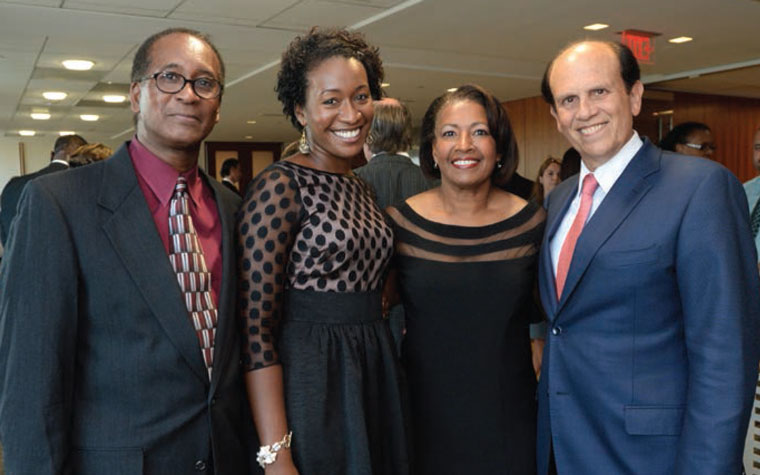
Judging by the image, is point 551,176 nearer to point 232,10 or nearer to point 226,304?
point 232,10

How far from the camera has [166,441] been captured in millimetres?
1502

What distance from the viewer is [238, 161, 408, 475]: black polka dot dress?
1.71m

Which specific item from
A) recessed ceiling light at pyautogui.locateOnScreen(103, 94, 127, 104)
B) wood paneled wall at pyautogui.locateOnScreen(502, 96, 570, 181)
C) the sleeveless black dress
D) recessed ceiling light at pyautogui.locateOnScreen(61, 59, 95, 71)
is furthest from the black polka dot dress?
wood paneled wall at pyautogui.locateOnScreen(502, 96, 570, 181)

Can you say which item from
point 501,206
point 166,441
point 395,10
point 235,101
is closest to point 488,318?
point 501,206

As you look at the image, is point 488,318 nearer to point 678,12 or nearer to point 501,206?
point 501,206

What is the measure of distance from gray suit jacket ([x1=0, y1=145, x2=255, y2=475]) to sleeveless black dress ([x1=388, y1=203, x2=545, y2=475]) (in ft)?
2.55

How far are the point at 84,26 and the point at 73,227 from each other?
19.8ft

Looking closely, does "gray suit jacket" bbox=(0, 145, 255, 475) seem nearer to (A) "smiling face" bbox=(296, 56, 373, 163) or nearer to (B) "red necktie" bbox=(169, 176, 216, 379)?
(B) "red necktie" bbox=(169, 176, 216, 379)

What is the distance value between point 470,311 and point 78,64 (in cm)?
797

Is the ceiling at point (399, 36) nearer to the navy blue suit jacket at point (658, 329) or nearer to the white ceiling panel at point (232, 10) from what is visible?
the white ceiling panel at point (232, 10)

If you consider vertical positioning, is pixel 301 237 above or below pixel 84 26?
below

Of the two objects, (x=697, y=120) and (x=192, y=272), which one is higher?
(x=697, y=120)

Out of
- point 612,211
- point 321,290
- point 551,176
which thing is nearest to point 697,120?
point 551,176

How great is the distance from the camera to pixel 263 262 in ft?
5.57
